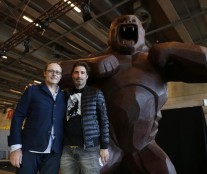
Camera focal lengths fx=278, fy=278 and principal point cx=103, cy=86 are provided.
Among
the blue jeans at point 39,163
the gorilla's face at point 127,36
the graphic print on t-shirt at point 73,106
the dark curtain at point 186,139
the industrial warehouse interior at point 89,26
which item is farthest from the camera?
the industrial warehouse interior at point 89,26

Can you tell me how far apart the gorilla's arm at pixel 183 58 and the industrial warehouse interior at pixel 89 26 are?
4.64 feet

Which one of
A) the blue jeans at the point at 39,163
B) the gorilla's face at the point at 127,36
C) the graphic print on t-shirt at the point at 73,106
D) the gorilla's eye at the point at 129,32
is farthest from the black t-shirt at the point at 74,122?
the gorilla's eye at the point at 129,32

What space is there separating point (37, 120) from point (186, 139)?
2.58 metres

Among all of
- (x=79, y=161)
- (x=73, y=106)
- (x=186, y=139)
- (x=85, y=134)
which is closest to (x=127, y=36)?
(x=73, y=106)

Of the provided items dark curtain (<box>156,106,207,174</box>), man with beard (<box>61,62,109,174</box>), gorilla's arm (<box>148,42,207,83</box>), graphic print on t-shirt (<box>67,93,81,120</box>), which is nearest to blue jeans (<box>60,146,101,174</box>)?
man with beard (<box>61,62,109,174</box>)

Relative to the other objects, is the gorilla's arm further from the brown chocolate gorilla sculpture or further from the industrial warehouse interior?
the industrial warehouse interior

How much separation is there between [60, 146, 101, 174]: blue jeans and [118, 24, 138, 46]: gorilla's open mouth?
1076mm

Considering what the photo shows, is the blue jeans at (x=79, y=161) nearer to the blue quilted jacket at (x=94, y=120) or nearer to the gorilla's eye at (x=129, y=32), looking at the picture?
the blue quilted jacket at (x=94, y=120)

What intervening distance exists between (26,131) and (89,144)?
0.39m

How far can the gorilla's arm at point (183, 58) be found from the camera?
217 cm

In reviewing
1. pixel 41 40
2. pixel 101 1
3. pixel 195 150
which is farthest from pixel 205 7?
pixel 41 40

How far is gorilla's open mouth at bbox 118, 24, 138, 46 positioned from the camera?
243cm

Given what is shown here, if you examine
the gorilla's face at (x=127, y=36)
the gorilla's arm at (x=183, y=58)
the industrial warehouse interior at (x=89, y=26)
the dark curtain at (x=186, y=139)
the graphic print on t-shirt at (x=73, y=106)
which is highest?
the industrial warehouse interior at (x=89, y=26)

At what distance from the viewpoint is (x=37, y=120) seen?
1.71m
